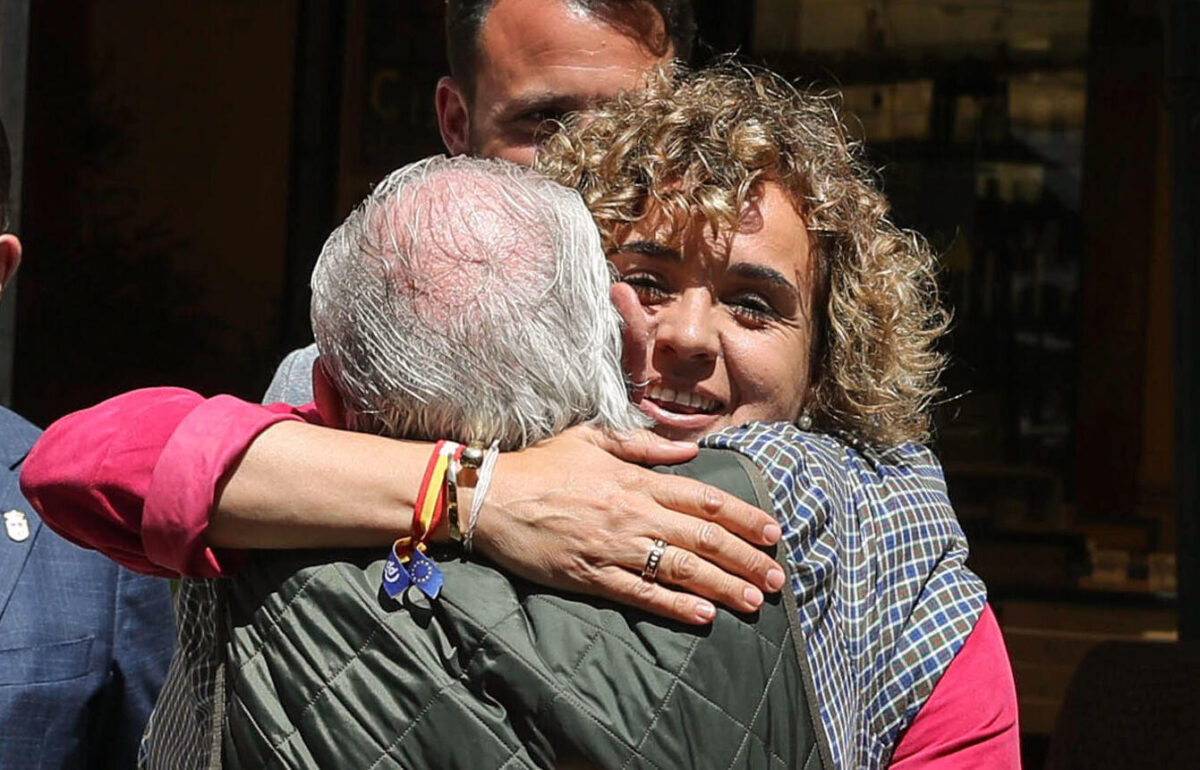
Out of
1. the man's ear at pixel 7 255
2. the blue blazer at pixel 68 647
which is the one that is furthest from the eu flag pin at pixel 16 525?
the man's ear at pixel 7 255

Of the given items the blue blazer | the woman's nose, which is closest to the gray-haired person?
the woman's nose

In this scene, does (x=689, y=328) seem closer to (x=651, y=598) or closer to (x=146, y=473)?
(x=651, y=598)

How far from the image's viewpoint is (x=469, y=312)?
123 centimetres

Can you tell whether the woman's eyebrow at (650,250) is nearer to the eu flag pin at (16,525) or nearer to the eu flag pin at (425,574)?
the eu flag pin at (425,574)

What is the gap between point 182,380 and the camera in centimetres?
634

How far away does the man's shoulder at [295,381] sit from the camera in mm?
2242

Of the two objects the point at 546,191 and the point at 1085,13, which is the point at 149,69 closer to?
the point at 1085,13

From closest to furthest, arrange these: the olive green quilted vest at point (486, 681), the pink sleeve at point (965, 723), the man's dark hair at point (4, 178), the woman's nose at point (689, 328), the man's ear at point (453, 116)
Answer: the olive green quilted vest at point (486, 681), the pink sleeve at point (965, 723), the woman's nose at point (689, 328), the man's dark hair at point (4, 178), the man's ear at point (453, 116)

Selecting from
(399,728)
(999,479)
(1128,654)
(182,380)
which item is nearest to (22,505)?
(399,728)

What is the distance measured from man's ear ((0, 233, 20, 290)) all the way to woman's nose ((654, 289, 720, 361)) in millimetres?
920

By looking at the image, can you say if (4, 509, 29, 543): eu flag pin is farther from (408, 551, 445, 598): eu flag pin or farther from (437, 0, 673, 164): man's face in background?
(408, 551, 445, 598): eu flag pin

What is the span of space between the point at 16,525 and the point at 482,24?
0.96m

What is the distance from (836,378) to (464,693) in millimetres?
648

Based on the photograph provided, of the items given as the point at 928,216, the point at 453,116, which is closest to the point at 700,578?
the point at 453,116
